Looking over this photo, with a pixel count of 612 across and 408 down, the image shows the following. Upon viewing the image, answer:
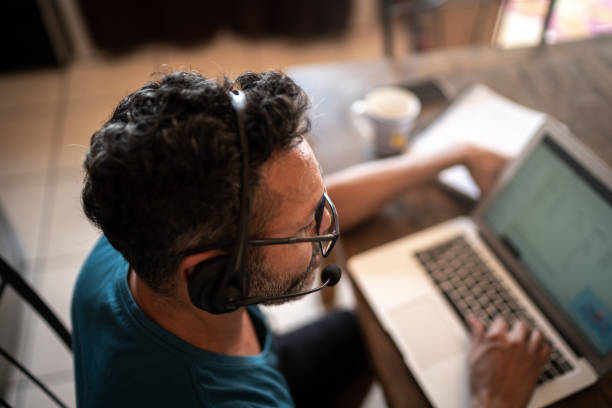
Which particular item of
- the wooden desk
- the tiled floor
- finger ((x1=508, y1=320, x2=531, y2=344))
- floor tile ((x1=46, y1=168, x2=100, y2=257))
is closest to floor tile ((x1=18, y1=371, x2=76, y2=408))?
the tiled floor

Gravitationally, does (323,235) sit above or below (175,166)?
below

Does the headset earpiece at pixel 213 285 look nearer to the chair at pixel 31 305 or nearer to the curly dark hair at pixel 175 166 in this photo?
the curly dark hair at pixel 175 166

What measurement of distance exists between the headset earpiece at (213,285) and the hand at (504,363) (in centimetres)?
45

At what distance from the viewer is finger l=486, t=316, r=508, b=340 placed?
0.76m

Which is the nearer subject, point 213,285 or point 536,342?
point 213,285

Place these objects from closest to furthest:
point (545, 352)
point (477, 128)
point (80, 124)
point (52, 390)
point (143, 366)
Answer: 1. point (143, 366)
2. point (545, 352)
3. point (477, 128)
4. point (52, 390)
5. point (80, 124)

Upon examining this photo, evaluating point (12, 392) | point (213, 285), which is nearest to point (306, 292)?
point (213, 285)

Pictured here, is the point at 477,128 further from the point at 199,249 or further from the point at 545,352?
the point at 199,249

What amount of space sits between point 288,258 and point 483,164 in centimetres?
57

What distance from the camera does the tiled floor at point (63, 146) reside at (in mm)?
1648

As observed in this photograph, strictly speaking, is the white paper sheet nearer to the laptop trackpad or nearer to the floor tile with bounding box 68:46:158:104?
the laptop trackpad

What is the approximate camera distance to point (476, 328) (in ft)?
2.55

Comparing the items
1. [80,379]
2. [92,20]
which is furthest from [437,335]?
[92,20]

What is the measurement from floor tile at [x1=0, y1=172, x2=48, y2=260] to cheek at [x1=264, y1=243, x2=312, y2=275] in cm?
172
